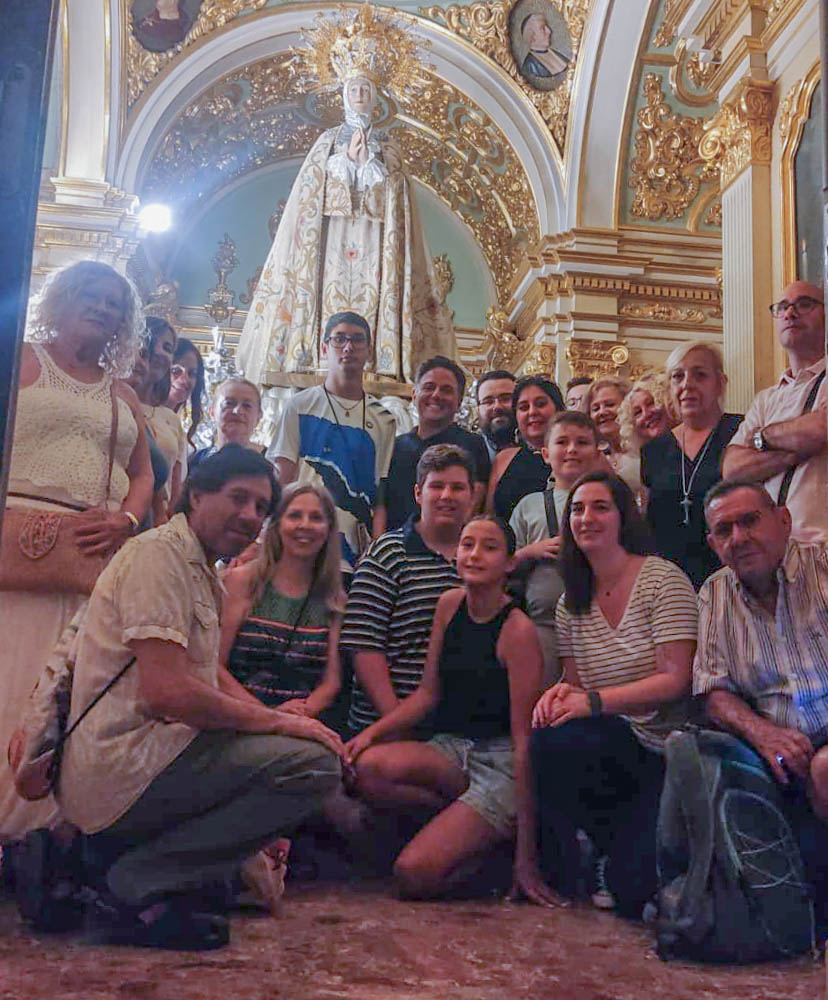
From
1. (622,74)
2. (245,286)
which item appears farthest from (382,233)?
(245,286)

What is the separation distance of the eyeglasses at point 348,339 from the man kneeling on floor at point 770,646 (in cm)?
180

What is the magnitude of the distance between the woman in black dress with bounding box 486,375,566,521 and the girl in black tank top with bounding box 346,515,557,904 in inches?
33.1

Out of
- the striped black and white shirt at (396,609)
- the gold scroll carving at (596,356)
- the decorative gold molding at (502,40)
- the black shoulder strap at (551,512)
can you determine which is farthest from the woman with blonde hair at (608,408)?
the decorative gold molding at (502,40)

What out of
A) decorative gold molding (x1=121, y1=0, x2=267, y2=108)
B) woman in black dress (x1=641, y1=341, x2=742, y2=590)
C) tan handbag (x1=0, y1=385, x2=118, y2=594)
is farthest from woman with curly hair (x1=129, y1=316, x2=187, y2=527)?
decorative gold molding (x1=121, y1=0, x2=267, y2=108)

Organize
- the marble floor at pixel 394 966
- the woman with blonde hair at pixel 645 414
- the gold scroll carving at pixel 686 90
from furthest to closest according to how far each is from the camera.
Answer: the gold scroll carving at pixel 686 90, the woman with blonde hair at pixel 645 414, the marble floor at pixel 394 966

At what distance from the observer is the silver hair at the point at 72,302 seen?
303 cm

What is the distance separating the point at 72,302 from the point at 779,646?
2014 millimetres

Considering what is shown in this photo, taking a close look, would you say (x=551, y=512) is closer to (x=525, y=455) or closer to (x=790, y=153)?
(x=525, y=455)

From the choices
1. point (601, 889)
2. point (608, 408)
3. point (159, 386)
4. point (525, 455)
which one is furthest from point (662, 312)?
point (601, 889)

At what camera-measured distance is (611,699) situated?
9.92 ft

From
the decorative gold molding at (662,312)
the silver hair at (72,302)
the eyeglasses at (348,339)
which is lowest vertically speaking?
the silver hair at (72,302)

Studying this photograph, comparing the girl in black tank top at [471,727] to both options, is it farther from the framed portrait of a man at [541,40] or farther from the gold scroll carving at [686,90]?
the framed portrait of a man at [541,40]

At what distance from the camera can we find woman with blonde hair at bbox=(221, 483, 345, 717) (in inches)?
132

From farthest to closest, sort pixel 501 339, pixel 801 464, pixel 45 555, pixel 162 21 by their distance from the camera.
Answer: pixel 501 339 < pixel 162 21 < pixel 801 464 < pixel 45 555
